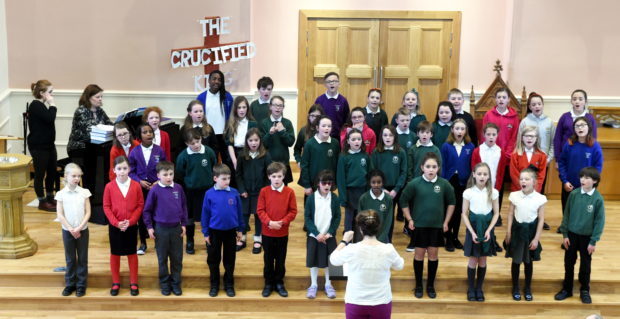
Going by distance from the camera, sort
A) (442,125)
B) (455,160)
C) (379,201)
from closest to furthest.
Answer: (379,201) → (455,160) → (442,125)

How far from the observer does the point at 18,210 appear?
5562 millimetres

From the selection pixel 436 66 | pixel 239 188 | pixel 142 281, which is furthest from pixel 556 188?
pixel 142 281

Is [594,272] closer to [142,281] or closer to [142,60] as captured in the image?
[142,281]

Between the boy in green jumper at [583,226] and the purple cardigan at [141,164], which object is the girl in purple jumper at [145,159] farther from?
the boy in green jumper at [583,226]

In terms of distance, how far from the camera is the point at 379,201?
4.91 meters

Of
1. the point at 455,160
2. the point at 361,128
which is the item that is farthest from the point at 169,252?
the point at 455,160

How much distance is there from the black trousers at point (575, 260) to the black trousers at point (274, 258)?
6.95 ft

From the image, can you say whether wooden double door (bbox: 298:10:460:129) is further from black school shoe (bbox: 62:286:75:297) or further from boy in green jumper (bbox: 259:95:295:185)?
black school shoe (bbox: 62:286:75:297)

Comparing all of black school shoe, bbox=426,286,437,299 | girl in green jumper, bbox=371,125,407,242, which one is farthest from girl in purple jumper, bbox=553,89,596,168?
black school shoe, bbox=426,286,437,299

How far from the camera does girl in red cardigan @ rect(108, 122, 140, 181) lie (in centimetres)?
543

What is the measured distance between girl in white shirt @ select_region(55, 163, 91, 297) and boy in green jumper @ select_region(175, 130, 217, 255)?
802 millimetres

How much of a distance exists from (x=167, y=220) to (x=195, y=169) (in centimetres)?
62

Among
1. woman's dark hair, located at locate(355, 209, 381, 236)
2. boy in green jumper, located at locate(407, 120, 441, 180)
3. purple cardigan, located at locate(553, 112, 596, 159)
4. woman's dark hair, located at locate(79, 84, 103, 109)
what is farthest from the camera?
purple cardigan, located at locate(553, 112, 596, 159)

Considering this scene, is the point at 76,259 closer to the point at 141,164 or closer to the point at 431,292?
the point at 141,164
